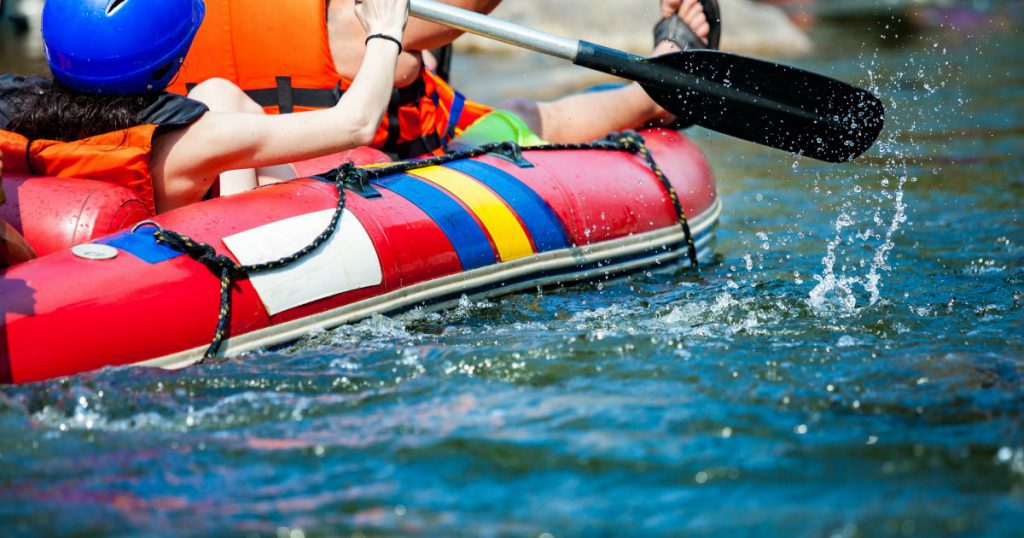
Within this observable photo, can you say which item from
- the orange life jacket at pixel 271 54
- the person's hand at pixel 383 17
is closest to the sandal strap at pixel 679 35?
the orange life jacket at pixel 271 54

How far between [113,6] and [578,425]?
1804 mm

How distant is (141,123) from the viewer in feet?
11.0

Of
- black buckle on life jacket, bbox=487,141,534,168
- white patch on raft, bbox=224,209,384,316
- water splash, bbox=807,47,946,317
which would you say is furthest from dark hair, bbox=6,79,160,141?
water splash, bbox=807,47,946,317

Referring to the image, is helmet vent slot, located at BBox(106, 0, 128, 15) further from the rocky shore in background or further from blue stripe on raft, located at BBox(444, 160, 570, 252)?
the rocky shore in background

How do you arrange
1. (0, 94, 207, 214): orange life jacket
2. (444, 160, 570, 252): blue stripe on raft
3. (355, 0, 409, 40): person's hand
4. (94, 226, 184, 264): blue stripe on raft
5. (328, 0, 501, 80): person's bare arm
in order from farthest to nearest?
(328, 0, 501, 80): person's bare arm, (444, 160, 570, 252): blue stripe on raft, (355, 0, 409, 40): person's hand, (0, 94, 207, 214): orange life jacket, (94, 226, 184, 264): blue stripe on raft

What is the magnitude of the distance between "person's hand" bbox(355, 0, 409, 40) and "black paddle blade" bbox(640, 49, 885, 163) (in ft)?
3.49

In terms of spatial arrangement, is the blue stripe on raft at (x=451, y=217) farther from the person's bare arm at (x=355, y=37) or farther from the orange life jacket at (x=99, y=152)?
the orange life jacket at (x=99, y=152)

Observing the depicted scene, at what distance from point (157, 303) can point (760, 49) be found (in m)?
10.9

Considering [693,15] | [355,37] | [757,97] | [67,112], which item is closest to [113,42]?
[67,112]

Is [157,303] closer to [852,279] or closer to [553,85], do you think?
[852,279]

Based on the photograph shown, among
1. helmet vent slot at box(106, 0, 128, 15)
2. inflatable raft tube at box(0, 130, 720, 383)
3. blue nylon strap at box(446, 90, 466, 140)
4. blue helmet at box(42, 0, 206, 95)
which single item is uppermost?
helmet vent slot at box(106, 0, 128, 15)

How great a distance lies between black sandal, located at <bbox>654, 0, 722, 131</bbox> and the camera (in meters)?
5.16

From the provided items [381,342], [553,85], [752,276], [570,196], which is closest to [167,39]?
[381,342]

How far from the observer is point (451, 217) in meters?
3.89
